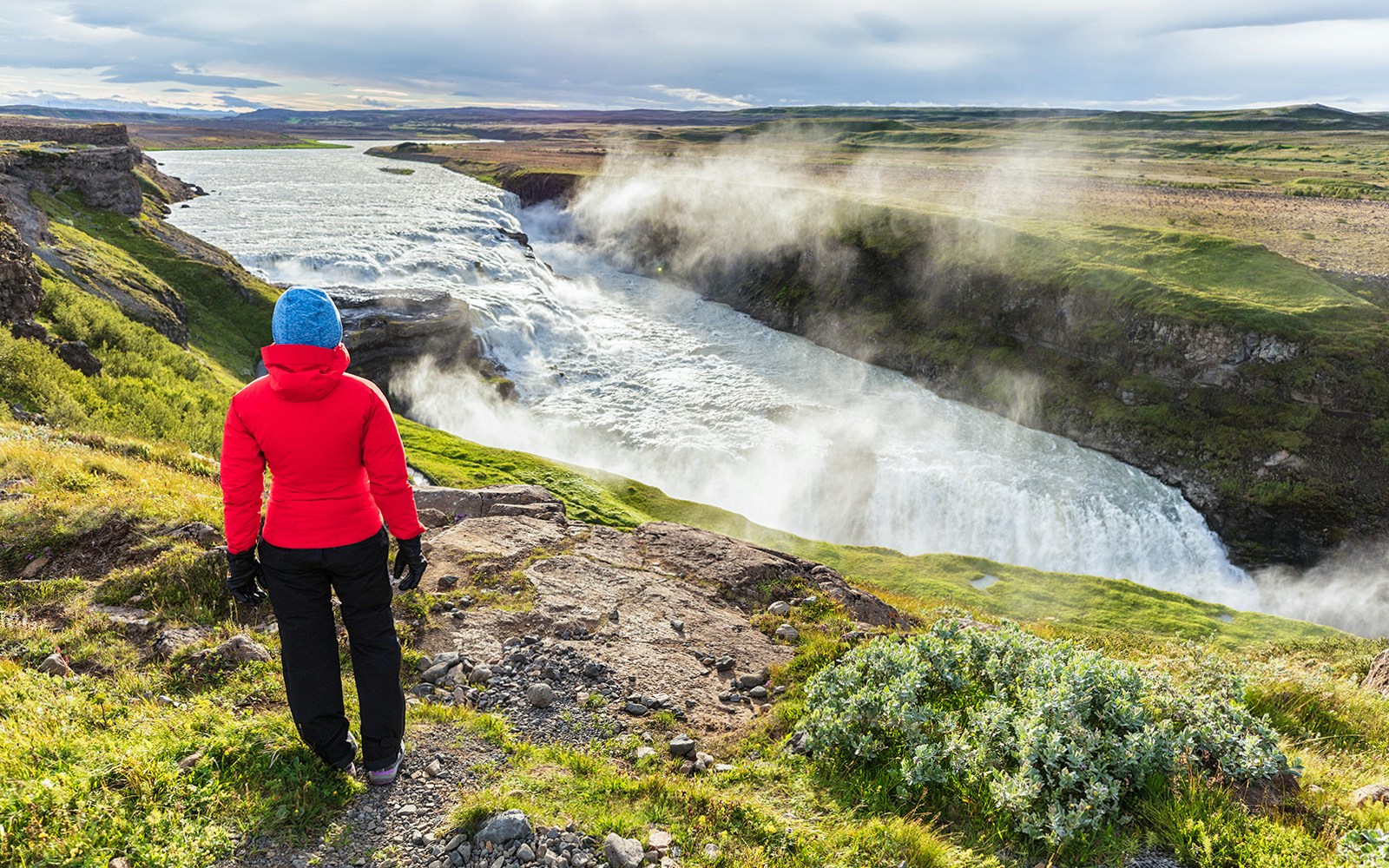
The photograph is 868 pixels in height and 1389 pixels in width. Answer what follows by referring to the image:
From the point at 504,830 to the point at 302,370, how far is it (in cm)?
416

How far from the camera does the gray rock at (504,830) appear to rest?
573 centimetres

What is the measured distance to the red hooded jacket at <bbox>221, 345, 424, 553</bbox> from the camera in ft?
18.8

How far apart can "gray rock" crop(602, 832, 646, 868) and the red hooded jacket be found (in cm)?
328

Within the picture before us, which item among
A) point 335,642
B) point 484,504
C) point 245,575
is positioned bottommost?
point 484,504

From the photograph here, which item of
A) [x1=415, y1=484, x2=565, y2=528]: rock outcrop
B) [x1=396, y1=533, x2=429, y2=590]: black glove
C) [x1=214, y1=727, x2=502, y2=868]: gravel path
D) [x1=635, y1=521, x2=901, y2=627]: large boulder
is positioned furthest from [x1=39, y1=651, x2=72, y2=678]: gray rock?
[x1=635, y1=521, x2=901, y2=627]: large boulder

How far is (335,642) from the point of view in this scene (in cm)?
637

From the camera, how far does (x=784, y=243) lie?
72.1 meters

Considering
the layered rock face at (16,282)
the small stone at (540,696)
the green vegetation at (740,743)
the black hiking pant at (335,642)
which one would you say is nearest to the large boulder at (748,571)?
the green vegetation at (740,743)

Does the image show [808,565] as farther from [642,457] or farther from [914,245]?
[914,245]

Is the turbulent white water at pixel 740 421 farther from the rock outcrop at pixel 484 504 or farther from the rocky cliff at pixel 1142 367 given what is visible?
the rock outcrop at pixel 484 504

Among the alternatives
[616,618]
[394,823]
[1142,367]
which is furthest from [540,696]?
[1142,367]

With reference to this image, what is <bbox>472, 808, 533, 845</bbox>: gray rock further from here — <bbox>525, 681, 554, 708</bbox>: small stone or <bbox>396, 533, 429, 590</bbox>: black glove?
<bbox>525, 681, 554, 708</bbox>: small stone

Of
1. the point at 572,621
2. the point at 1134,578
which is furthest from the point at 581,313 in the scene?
the point at 572,621

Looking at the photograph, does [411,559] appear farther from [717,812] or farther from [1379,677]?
[1379,677]
